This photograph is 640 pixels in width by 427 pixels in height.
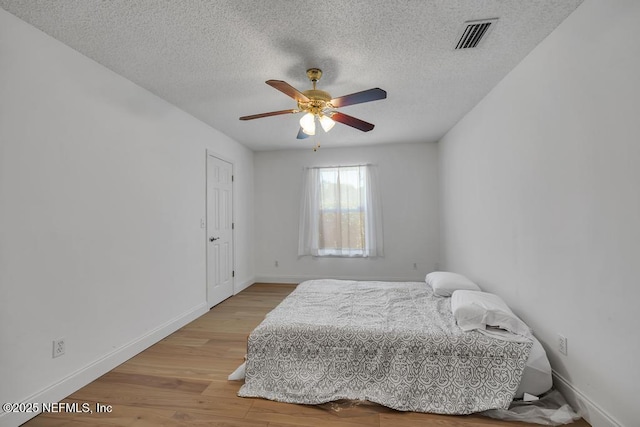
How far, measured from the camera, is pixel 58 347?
1885 mm

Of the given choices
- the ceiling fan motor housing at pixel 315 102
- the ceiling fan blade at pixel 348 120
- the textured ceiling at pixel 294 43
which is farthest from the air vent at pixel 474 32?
the ceiling fan motor housing at pixel 315 102

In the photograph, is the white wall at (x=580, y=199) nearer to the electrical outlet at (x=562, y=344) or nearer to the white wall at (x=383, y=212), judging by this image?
the electrical outlet at (x=562, y=344)

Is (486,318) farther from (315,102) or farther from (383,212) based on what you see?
(383,212)

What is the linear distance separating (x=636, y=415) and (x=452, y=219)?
2852 mm

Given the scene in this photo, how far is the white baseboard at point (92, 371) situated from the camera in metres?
1.68

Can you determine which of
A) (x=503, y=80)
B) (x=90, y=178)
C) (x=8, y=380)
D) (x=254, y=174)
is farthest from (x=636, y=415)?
(x=254, y=174)

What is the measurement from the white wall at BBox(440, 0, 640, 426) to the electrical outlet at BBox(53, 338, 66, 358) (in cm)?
329

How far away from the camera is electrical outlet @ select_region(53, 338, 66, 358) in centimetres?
186

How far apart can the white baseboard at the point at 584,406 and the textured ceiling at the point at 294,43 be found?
227 cm

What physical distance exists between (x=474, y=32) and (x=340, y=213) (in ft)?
11.2

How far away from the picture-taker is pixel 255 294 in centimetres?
441

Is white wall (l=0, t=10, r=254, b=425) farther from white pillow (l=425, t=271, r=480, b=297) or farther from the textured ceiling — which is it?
white pillow (l=425, t=271, r=480, b=297)

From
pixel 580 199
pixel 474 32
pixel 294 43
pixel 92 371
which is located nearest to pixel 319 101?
pixel 294 43

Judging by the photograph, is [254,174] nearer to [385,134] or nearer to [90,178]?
[385,134]
